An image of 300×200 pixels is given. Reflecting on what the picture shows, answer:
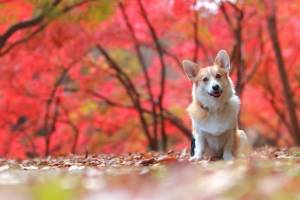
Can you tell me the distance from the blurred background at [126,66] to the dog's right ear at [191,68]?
4.93 metres

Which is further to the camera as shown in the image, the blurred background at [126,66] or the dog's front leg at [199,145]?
the blurred background at [126,66]

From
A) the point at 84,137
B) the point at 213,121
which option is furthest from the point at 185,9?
the point at 213,121

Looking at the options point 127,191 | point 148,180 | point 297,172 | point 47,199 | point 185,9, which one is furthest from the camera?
point 185,9

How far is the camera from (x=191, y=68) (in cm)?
616

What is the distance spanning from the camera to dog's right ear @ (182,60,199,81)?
609 cm

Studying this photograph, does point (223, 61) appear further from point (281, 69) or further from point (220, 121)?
point (281, 69)

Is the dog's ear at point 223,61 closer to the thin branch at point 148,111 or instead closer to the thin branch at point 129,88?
the thin branch at point 148,111

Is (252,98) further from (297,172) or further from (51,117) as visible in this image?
(297,172)

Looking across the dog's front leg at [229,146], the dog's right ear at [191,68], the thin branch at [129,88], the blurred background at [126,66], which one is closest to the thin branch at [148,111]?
the blurred background at [126,66]

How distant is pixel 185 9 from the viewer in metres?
13.5

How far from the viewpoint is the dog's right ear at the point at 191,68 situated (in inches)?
240

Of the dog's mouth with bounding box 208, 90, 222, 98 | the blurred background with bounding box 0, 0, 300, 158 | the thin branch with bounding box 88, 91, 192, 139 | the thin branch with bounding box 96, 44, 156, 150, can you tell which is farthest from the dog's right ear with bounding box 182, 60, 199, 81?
the thin branch with bounding box 96, 44, 156, 150

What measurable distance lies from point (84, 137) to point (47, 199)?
55.3 feet

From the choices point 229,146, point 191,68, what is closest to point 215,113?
point 229,146
